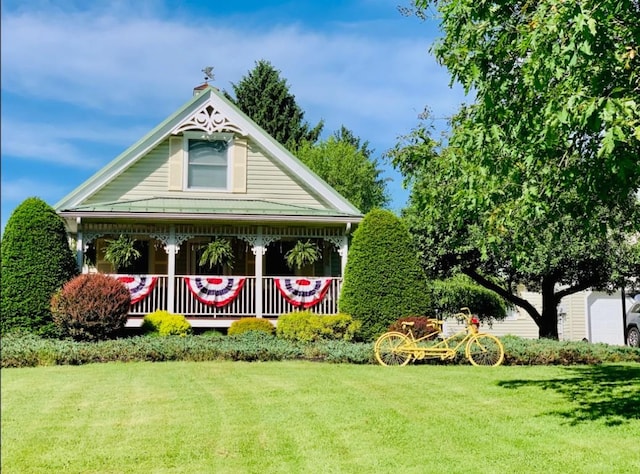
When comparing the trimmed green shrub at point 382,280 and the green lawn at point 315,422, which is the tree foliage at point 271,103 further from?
the green lawn at point 315,422

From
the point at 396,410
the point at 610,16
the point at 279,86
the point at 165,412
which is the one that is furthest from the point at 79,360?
the point at 279,86

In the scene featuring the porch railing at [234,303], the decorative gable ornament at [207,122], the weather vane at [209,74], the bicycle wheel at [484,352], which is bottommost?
the bicycle wheel at [484,352]

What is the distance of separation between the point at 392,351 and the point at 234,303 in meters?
5.97

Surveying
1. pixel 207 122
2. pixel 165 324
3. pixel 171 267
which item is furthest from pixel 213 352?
pixel 207 122

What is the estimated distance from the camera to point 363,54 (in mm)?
6648

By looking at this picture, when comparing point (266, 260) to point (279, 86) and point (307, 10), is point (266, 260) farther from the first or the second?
point (279, 86)

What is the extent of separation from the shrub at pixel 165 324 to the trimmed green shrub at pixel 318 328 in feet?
7.88

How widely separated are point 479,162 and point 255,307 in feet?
36.5

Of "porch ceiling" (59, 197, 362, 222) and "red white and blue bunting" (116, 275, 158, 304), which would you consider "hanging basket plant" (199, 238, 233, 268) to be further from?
"red white and blue bunting" (116, 275, 158, 304)

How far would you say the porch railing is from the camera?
57.8 ft

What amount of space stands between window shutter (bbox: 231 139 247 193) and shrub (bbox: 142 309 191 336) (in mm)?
4285

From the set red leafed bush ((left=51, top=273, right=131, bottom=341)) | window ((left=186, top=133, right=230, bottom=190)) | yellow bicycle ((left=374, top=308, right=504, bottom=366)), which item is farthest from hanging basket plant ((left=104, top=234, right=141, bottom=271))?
yellow bicycle ((left=374, top=308, right=504, bottom=366))

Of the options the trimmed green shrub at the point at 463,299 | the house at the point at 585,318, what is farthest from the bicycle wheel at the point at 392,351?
the house at the point at 585,318

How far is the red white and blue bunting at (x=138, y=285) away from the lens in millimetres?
17172
